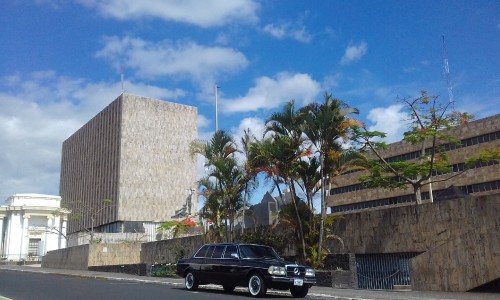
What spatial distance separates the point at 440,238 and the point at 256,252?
6.68m

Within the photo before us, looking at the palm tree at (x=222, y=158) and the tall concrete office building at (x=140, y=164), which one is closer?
the palm tree at (x=222, y=158)

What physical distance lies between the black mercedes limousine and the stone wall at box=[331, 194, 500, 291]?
14.3ft

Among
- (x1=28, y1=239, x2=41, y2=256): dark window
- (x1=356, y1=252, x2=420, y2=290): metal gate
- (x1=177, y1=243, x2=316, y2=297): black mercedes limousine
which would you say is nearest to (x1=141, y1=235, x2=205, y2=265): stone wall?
(x1=356, y1=252, x2=420, y2=290): metal gate

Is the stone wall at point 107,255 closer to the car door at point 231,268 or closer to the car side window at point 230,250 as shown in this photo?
the car side window at point 230,250

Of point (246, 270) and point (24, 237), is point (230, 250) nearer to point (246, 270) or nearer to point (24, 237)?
point (246, 270)

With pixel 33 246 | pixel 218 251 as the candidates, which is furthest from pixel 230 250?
pixel 33 246

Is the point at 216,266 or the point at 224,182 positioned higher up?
the point at 224,182

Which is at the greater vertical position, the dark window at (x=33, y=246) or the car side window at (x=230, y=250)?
the dark window at (x=33, y=246)

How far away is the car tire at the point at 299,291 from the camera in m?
13.8

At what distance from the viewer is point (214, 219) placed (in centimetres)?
2497

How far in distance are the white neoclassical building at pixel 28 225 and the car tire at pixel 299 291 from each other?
6967 centimetres

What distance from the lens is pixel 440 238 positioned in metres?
17.0

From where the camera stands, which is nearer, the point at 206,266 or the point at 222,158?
the point at 206,266

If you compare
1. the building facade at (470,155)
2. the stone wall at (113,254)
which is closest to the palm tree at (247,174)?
the stone wall at (113,254)
